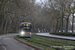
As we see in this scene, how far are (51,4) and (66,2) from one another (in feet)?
20.9

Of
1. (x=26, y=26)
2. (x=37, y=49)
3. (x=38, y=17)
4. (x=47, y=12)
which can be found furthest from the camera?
(x=38, y=17)

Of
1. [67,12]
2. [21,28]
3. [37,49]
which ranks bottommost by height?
[37,49]

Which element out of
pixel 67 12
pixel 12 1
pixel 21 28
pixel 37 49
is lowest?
pixel 37 49

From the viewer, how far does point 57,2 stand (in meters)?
40.9

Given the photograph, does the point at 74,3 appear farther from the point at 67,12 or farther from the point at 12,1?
the point at 12,1

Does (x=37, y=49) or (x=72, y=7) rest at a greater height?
(x=72, y=7)

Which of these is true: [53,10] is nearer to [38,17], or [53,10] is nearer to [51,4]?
[51,4]

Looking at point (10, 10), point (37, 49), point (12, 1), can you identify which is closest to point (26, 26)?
point (12, 1)

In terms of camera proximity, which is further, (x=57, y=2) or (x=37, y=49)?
(x=57, y=2)

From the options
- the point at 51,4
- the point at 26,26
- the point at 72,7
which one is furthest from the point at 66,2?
the point at 26,26

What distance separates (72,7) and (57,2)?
4.97m

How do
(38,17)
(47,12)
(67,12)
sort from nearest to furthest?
(67,12) → (47,12) → (38,17)

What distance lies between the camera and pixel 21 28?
99.7 ft

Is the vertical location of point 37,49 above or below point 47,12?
below
